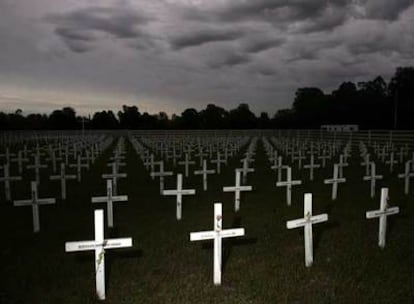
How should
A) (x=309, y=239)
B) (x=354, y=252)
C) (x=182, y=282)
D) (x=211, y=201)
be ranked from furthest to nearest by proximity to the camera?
1. (x=211, y=201)
2. (x=354, y=252)
3. (x=309, y=239)
4. (x=182, y=282)

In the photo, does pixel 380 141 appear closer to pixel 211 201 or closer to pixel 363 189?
pixel 363 189

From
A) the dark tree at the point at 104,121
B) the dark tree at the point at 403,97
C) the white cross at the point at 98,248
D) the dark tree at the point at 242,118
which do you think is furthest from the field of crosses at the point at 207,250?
the dark tree at the point at 104,121

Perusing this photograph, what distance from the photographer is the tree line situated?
65.7 metres

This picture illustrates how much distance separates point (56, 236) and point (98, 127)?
8217 cm

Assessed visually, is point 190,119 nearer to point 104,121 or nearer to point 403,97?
point 104,121

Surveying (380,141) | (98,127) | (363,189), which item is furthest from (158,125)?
(363,189)

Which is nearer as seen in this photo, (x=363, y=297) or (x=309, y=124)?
(x=363, y=297)

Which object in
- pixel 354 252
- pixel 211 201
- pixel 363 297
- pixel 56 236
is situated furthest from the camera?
pixel 211 201

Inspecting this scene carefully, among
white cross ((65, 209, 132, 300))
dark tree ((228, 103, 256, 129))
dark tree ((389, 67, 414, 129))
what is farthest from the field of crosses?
dark tree ((228, 103, 256, 129))

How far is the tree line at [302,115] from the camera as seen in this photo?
216ft

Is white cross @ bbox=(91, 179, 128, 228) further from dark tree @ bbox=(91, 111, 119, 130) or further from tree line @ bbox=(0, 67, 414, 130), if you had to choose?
dark tree @ bbox=(91, 111, 119, 130)

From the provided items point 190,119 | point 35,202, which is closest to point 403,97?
point 190,119

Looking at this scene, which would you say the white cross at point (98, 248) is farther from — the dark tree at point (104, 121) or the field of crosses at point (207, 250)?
the dark tree at point (104, 121)

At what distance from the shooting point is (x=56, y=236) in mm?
7238
